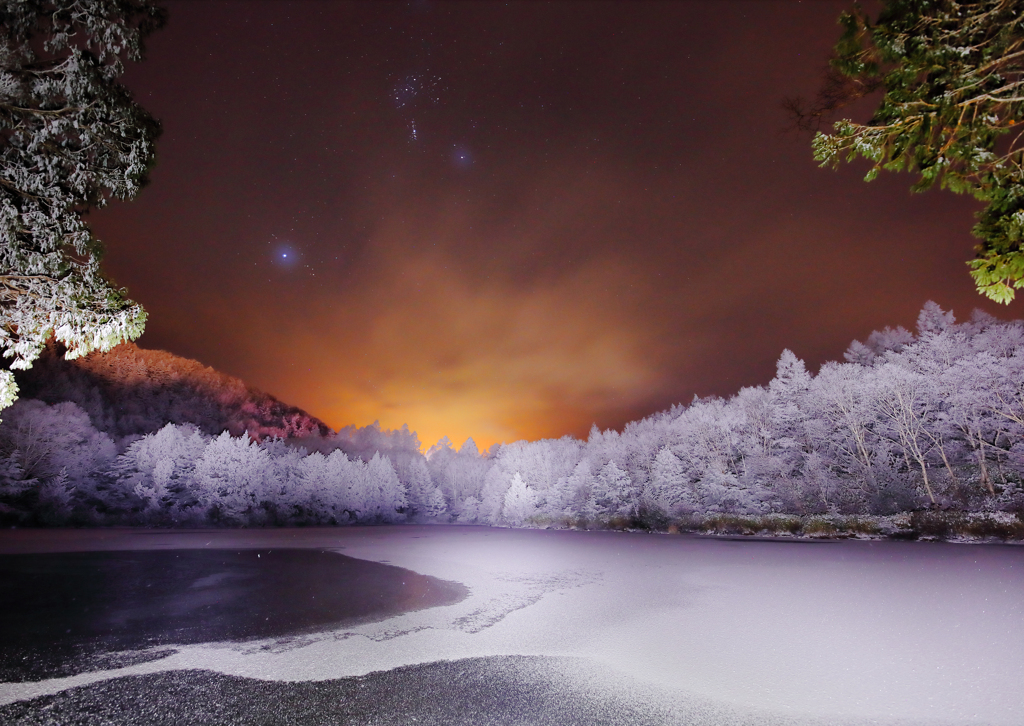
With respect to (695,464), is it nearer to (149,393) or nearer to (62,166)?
(62,166)

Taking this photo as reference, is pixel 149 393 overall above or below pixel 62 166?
above

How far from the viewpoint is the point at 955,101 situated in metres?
4.09

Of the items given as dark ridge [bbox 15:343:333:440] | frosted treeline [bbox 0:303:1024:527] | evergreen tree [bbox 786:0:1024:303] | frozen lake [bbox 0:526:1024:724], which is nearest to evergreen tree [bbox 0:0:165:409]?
frozen lake [bbox 0:526:1024:724]

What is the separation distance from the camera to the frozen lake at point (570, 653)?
5688 mm

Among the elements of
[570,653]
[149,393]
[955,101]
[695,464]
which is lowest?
[570,653]

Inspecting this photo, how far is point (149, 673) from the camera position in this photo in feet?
23.1

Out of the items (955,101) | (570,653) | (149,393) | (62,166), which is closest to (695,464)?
(570,653)

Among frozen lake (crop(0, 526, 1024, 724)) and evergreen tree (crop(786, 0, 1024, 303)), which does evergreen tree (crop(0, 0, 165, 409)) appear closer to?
frozen lake (crop(0, 526, 1024, 724))

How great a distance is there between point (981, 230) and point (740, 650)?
7.39 metres

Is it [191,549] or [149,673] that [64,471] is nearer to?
[191,549]

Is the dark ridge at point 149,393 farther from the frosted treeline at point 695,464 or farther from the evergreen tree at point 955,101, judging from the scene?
the evergreen tree at point 955,101

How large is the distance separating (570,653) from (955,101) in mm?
9036

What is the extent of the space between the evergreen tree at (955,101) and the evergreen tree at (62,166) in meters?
8.98

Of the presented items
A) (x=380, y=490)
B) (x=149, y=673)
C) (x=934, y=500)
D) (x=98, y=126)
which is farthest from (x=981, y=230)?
(x=380, y=490)
